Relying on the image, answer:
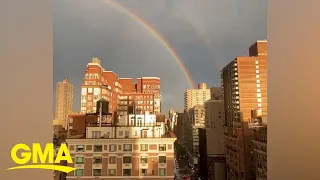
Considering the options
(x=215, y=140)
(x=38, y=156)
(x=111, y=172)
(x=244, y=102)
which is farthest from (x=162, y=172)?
(x=38, y=156)

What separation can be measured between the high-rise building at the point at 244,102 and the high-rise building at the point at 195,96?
0.61ft

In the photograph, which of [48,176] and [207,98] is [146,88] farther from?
[48,176]

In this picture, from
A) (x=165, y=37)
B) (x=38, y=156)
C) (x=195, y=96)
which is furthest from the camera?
(x=165, y=37)

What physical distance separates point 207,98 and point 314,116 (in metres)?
1.00

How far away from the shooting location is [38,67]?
7.93ft

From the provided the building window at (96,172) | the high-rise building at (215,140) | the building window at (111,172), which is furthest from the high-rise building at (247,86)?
the building window at (96,172)

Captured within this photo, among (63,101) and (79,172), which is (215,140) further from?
(63,101)

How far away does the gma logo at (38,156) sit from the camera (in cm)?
229

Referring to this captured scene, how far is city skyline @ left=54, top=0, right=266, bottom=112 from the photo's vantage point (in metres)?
2.65

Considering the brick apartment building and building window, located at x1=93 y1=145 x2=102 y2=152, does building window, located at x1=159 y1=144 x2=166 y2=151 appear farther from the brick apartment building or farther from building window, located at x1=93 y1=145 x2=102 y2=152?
the brick apartment building

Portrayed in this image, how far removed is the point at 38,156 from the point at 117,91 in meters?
0.96

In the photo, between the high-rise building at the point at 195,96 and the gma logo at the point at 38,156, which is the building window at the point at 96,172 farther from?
the high-rise building at the point at 195,96

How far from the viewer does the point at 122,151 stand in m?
2.48

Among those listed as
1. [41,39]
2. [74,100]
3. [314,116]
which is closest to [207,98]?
[314,116]
